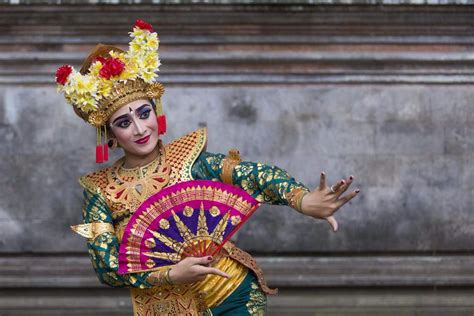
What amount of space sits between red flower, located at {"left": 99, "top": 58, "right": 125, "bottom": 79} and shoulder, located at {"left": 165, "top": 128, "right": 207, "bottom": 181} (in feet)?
1.78

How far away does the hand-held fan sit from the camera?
6664mm

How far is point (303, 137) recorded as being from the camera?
9.63 m

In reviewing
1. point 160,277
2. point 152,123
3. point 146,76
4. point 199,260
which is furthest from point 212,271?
point 146,76

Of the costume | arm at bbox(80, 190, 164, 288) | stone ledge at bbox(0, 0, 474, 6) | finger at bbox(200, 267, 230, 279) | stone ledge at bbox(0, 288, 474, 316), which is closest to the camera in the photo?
finger at bbox(200, 267, 230, 279)

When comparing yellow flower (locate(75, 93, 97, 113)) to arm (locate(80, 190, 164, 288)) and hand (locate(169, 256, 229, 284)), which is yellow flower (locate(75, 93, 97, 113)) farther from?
hand (locate(169, 256, 229, 284))

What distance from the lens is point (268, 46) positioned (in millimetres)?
9625

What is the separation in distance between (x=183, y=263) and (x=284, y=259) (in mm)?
3171

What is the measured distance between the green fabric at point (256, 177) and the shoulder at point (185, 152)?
0.12 ft

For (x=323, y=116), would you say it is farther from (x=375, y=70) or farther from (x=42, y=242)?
(x=42, y=242)

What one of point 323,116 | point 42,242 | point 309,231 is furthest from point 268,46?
point 42,242

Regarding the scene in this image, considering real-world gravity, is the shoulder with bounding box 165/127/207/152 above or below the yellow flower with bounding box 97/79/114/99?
below

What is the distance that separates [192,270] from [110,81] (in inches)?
45.9

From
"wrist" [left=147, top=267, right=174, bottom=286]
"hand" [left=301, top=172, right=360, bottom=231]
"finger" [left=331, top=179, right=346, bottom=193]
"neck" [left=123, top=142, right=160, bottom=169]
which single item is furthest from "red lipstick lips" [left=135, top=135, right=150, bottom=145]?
"finger" [left=331, top=179, right=346, bottom=193]

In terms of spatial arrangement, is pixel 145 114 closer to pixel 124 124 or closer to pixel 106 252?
pixel 124 124
